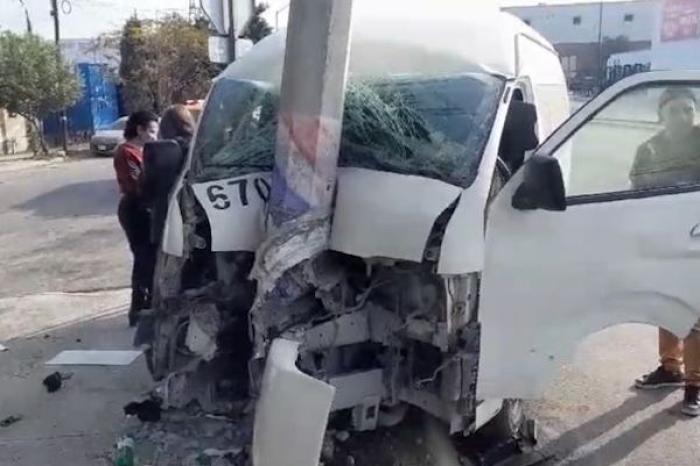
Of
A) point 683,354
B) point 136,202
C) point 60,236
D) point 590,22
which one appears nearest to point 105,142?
point 60,236

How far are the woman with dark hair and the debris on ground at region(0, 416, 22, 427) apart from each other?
1403 millimetres

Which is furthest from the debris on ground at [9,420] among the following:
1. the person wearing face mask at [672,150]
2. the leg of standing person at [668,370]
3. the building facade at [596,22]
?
the building facade at [596,22]

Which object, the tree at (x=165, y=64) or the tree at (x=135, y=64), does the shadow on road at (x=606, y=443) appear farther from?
the tree at (x=135, y=64)

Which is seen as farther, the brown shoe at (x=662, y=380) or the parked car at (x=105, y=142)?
the parked car at (x=105, y=142)

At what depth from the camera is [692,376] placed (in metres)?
4.81

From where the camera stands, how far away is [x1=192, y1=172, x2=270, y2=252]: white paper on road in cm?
382

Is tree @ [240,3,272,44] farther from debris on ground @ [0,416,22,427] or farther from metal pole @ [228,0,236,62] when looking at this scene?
debris on ground @ [0,416,22,427]

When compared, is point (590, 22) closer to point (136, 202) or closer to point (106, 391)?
point (136, 202)

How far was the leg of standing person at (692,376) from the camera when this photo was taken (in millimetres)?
4789

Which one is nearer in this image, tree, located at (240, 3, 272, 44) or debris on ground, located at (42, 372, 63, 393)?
debris on ground, located at (42, 372, 63, 393)

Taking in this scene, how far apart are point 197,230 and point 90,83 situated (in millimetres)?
27102

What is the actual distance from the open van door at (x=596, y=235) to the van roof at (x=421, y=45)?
25.3 inches

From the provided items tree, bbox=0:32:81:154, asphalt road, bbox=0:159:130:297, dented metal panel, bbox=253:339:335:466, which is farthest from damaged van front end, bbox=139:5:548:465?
tree, bbox=0:32:81:154

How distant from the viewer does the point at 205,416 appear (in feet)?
13.5
